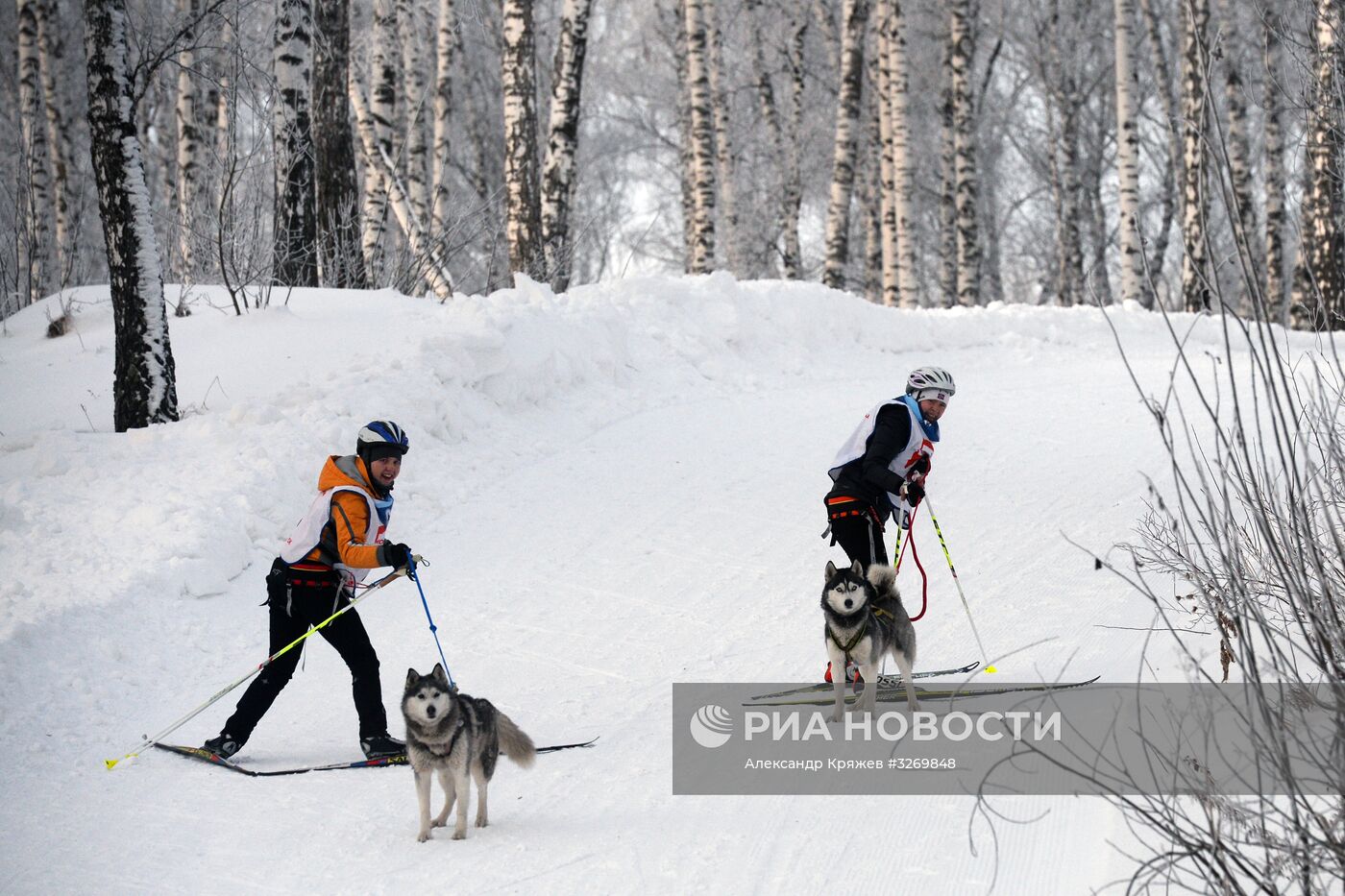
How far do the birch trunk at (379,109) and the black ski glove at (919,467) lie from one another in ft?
34.7

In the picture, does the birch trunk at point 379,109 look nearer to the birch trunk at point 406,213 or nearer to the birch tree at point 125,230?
the birch trunk at point 406,213

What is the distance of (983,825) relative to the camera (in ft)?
15.9

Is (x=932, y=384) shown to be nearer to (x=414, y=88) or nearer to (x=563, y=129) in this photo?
(x=563, y=129)

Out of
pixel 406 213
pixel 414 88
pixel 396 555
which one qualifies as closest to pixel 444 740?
pixel 396 555

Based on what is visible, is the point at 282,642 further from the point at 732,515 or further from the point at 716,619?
the point at 732,515

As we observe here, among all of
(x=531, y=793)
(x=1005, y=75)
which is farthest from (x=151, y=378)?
(x=1005, y=75)

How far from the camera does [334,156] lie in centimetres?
1455

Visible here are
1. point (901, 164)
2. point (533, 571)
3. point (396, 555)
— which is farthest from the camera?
point (901, 164)

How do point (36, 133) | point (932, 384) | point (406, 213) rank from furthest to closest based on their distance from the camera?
point (36, 133) → point (406, 213) → point (932, 384)

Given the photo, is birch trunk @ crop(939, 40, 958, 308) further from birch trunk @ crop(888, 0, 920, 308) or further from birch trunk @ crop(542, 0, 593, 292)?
birch trunk @ crop(542, 0, 593, 292)

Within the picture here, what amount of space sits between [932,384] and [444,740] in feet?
11.1

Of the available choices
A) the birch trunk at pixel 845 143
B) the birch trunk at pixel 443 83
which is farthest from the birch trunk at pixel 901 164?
the birch trunk at pixel 443 83

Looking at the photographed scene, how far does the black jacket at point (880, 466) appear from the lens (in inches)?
254

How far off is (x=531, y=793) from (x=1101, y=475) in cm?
753
